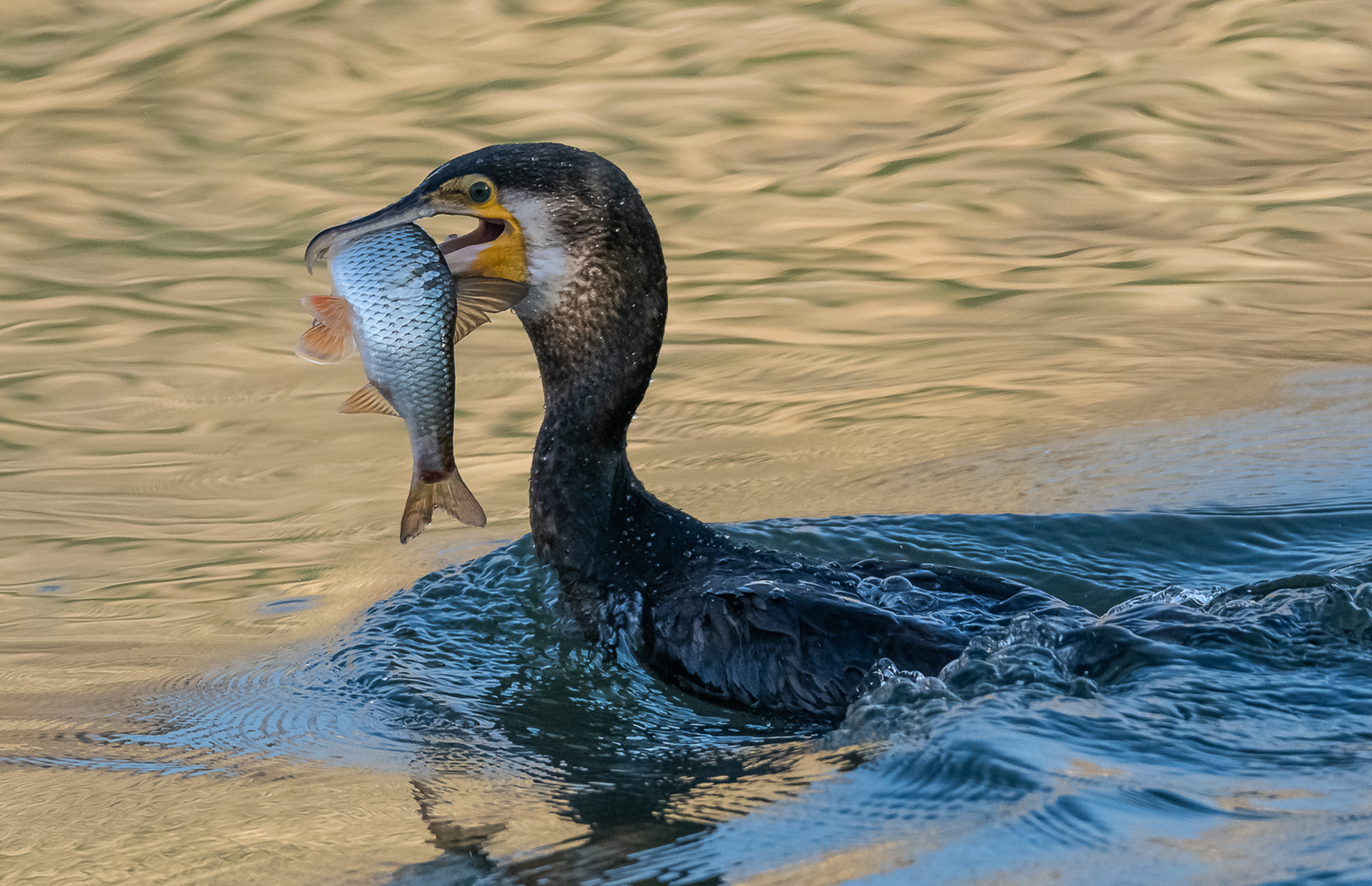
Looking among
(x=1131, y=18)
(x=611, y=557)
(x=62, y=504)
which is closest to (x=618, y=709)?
(x=611, y=557)

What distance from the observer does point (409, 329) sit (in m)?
3.44

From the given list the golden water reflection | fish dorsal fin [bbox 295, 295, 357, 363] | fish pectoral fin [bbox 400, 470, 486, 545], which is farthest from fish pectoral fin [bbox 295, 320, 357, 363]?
the golden water reflection

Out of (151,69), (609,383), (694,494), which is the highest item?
(151,69)

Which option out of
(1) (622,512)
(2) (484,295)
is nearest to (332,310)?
(2) (484,295)

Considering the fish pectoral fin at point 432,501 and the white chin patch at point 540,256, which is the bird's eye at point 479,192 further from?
the fish pectoral fin at point 432,501

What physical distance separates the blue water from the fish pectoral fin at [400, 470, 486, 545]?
438 mm

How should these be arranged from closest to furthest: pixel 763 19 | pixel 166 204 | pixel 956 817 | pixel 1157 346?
pixel 956 817 → pixel 1157 346 → pixel 166 204 → pixel 763 19

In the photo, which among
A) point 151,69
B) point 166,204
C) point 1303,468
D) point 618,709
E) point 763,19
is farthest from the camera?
point 763,19

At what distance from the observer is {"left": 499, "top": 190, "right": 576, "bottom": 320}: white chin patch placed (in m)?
3.76

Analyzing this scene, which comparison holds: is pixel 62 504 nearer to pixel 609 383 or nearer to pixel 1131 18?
pixel 609 383

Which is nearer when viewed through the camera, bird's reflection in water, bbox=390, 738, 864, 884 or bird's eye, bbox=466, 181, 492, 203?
bird's reflection in water, bbox=390, 738, 864, 884

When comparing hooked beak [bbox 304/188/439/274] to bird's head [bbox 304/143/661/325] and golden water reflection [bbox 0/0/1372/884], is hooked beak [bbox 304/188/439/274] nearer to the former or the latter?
bird's head [bbox 304/143/661/325]

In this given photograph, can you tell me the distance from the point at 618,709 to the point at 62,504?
8.33 ft

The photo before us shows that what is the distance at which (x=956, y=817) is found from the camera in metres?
2.78
